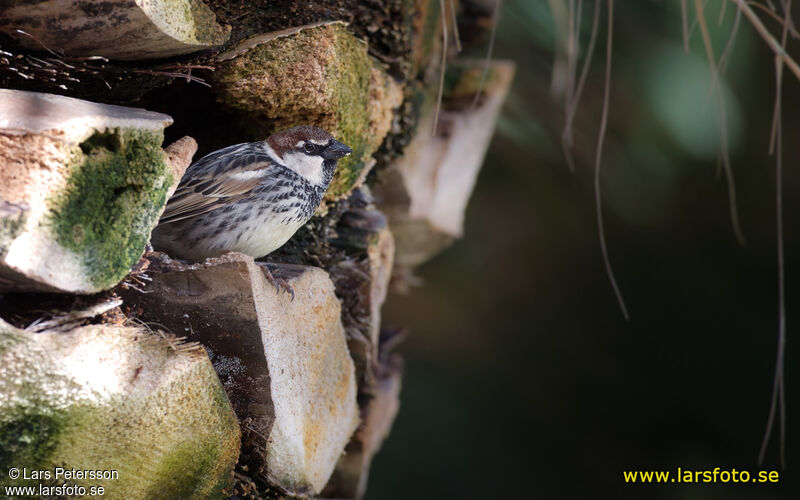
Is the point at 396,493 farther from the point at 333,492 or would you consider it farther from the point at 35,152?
the point at 35,152

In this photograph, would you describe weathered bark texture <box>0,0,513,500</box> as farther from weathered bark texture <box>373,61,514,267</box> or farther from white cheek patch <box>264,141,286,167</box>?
weathered bark texture <box>373,61,514,267</box>

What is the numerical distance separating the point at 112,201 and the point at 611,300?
153 inches

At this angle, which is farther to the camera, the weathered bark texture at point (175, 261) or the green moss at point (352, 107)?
the green moss at point (352, 107)

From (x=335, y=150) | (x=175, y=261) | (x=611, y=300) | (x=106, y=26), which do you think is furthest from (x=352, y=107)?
(x=611, y=300)

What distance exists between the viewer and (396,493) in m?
5.22

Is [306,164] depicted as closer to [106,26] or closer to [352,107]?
[352,107]

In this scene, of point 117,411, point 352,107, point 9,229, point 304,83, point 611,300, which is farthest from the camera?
point 611,300

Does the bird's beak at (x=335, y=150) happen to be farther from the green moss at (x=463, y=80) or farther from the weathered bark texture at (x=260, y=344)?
the green moss at (x=463, y=80)

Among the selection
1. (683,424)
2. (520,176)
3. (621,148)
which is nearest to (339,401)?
(621,148)

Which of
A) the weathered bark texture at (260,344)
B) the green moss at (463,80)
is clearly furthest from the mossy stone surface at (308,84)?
the green moss at (463,80)

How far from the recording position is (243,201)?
2.32m

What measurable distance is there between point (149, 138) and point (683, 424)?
158 inches

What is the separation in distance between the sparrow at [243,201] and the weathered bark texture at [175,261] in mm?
64

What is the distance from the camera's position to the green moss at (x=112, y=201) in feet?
4.21
